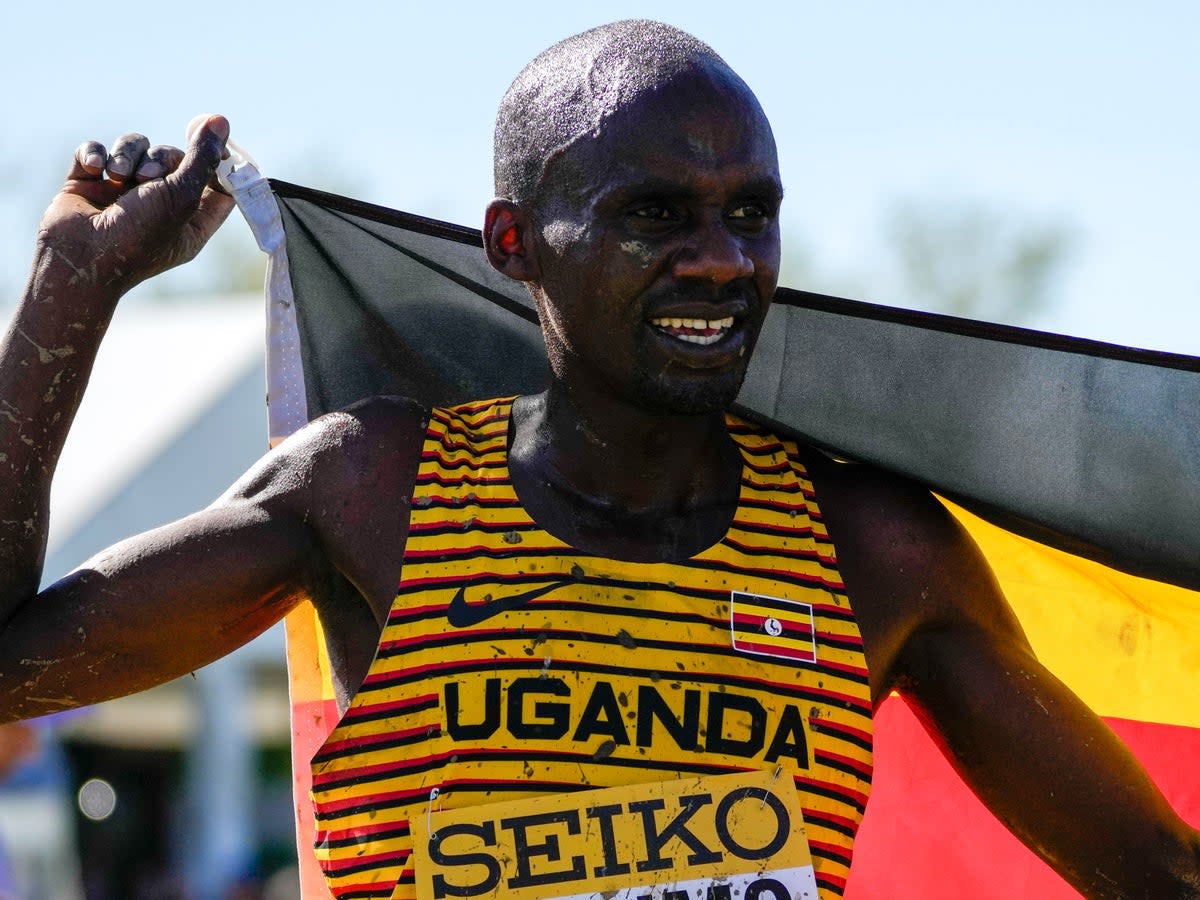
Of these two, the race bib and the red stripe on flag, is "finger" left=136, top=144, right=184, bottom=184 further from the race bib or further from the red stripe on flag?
the red stripe on flag

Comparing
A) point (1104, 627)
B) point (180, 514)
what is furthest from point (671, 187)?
point (180, 514)

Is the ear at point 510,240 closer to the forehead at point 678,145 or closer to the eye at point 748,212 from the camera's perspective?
the forehead at point 678,145

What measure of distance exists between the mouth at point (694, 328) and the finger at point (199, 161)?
79 centimetres

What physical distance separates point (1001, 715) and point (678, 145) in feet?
3.33

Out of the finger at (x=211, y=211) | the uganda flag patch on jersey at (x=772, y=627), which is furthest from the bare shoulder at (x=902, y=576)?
the finger at (x=211, y=211)

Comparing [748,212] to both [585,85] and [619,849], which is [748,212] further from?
[619,849]

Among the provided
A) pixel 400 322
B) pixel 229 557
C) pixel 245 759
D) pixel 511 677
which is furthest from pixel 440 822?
pixel 245 759

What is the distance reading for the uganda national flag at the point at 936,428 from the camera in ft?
10.2

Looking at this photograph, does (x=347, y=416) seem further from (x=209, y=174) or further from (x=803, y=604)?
(x=803, y=604)

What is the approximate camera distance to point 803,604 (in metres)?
2.81

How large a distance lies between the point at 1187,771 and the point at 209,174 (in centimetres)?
208

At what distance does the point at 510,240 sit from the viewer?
9.55ft

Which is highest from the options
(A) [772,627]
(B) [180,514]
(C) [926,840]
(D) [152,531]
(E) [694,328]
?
(B) [180,514]

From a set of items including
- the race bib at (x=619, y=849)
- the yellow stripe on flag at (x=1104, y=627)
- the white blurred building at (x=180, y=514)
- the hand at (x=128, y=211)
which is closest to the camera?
the race bib at (x=619, y=849)
